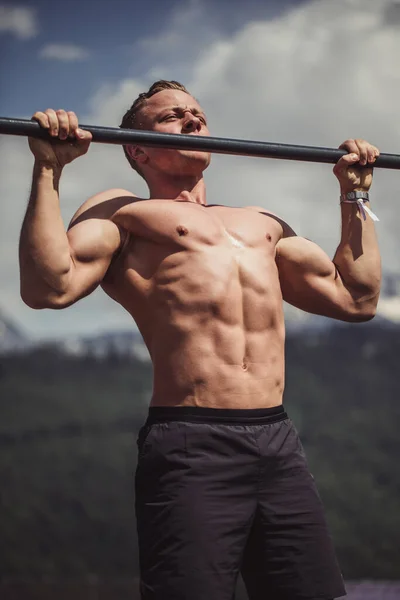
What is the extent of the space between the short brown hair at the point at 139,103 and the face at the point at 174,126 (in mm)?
21

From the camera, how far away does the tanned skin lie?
1.96 metres

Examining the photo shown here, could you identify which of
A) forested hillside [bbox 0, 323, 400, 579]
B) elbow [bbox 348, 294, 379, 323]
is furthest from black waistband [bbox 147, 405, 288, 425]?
forested hillside [bbox 0, 323, 400, 579]

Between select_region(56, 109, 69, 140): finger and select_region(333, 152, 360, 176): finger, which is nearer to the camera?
select_region(56, 109, 69, 140): finger

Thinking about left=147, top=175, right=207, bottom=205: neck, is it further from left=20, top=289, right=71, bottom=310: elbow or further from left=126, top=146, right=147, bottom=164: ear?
left=20, top=289, right=71, bottom=310: elbow

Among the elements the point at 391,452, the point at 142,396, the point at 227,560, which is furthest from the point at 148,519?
the point at 391,452

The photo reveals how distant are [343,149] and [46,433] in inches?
130

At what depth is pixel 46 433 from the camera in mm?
5117

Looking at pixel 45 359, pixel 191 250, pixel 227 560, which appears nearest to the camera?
pixel 227 560

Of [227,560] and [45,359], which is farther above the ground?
[45,359]

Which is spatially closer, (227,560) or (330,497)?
(227,560)

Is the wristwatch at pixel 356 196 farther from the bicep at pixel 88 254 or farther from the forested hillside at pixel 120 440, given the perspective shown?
the forested hillside at pixel 120 440

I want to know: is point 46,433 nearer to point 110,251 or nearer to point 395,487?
point 395,487

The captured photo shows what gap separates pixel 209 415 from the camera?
77.3 inches

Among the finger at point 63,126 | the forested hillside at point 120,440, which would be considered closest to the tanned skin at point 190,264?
the finger at point 63,126
